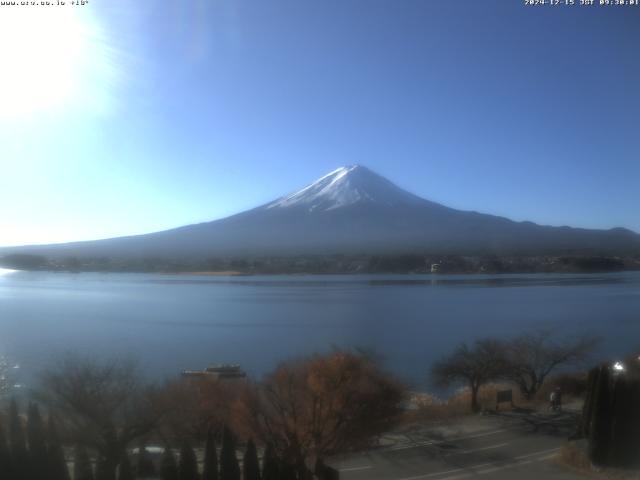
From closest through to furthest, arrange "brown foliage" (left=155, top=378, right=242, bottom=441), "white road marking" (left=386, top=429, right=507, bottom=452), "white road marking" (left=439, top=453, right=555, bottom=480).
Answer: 1. "white road marking" (left=439, top=453, right=555, bottom=480)
2. "brown foliage" (left=155, top=378, right=242, bottom=441)
3. "white road marking" (left=386, top=429, right=507, bottom=452)

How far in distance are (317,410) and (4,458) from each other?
1997mm

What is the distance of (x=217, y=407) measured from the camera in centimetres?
468

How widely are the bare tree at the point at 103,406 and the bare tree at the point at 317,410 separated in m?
0.76

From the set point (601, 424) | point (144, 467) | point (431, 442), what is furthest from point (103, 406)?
point (601, 424)

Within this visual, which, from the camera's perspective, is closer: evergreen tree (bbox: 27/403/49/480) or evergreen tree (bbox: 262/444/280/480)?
evergreen tree (bbox: 27/403/49/480)

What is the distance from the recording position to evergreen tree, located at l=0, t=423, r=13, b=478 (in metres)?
3.41

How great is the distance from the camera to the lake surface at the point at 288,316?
25.6ft

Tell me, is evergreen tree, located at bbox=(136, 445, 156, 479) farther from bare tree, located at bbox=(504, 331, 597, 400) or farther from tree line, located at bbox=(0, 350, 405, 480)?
bare tree, located at bbox=(504, 331, 597, 400)

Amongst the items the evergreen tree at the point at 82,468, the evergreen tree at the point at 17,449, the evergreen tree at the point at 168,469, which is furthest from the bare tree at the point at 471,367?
the evergreen tree at the point at 17,449

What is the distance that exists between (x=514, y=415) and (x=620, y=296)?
34.5ft

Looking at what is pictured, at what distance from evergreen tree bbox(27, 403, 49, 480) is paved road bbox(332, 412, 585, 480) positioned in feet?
6.36

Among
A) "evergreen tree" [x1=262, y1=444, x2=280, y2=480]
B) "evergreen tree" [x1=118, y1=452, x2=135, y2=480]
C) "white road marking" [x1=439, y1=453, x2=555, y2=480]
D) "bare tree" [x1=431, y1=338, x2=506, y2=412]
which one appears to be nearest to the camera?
"evergreen tree" [x1=118, y1=452, x2=135, y2=480]

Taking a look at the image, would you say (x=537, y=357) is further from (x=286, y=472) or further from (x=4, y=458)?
(x=4, y=458)

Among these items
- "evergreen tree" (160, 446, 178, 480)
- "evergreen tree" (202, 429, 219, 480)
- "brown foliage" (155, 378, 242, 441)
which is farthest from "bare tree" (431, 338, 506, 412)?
"evergreen tree" (160, 446, 178, 480)
